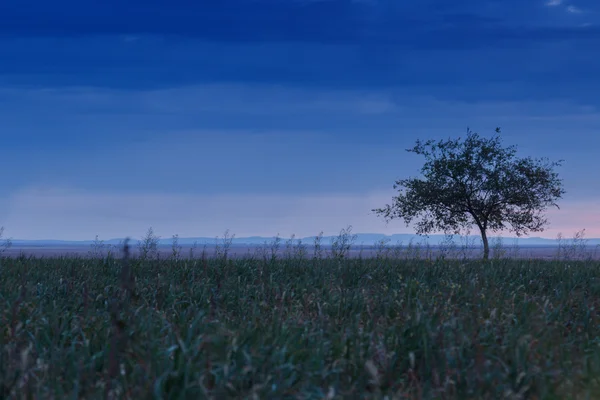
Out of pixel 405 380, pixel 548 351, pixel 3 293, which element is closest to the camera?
pixel 405 380

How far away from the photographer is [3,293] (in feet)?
32.3

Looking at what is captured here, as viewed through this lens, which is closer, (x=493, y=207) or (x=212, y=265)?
(x=212, y=265)

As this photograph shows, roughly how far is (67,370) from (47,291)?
509 cm

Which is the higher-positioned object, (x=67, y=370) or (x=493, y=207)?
(x=493, y=207)

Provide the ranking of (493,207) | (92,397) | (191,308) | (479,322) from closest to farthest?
(92,397) → (479,322) → (191,308) → (493,207)

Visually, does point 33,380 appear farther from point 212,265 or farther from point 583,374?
point 212,265

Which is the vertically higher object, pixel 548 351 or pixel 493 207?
pixel 493 207

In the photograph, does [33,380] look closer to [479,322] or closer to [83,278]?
[479,322]

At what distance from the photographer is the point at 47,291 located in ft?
33.4

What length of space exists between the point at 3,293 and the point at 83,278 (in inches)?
93.9

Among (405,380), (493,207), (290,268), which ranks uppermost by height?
(493,207)

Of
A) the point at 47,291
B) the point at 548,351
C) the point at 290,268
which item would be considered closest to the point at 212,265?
the point at 290,268

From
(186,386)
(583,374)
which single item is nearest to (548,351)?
(583,374)

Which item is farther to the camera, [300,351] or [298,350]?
[298,350]
